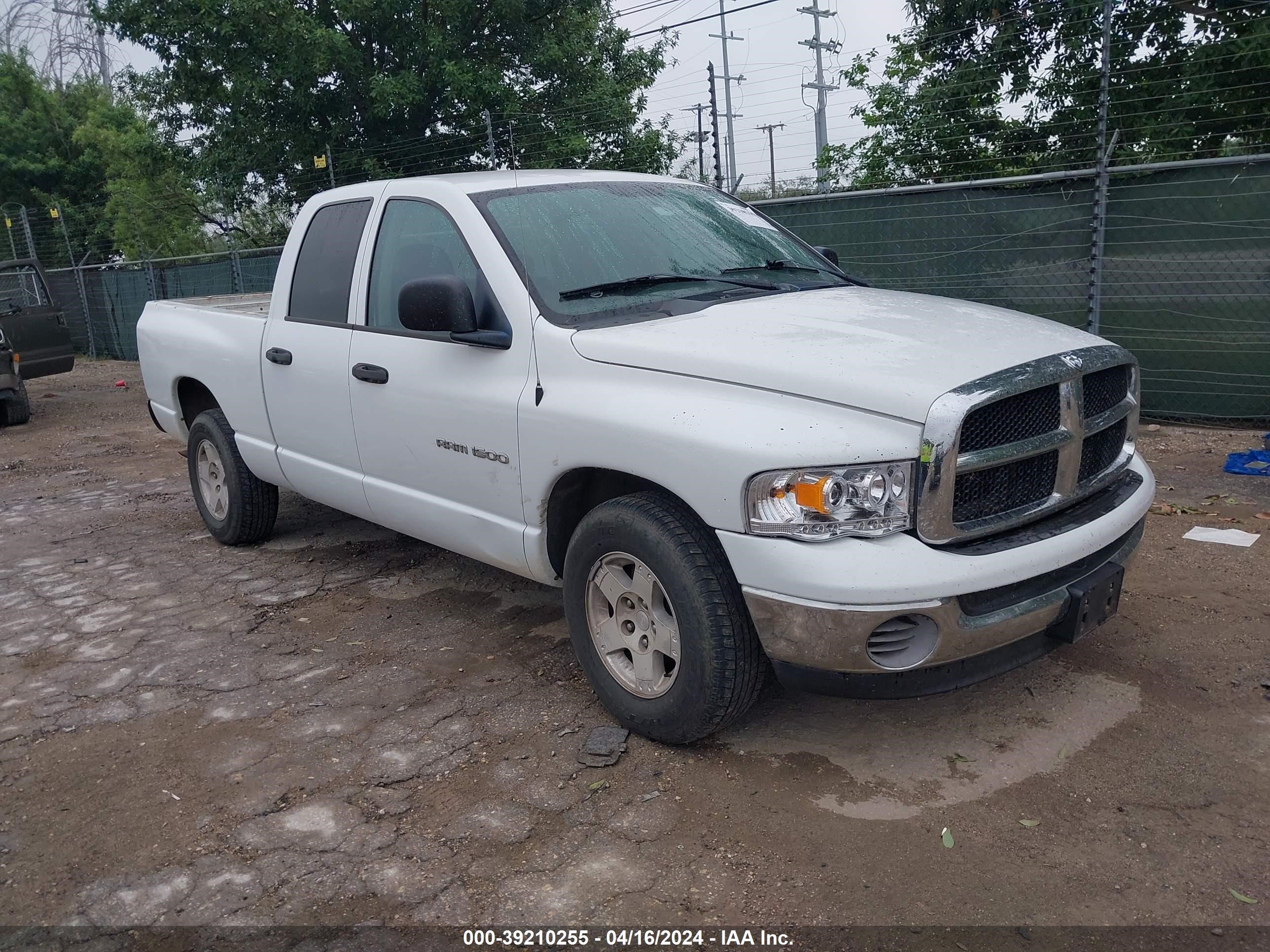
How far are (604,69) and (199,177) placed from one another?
7340mm

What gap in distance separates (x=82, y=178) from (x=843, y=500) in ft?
94.6

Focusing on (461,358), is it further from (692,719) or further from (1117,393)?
(1117,393)

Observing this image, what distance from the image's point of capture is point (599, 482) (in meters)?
3.77

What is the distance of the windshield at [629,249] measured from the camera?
3.91m

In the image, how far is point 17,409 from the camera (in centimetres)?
1209

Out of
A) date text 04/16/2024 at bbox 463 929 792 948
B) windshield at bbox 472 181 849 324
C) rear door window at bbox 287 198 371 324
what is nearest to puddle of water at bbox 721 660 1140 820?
date text 04/16/2024 at bbox 463 929 792 948

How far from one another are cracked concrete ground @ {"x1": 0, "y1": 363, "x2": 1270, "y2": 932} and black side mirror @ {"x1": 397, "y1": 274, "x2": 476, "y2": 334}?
1414mm

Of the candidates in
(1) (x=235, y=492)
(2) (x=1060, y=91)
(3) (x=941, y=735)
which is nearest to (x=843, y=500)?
(3) (x=941, y=735)

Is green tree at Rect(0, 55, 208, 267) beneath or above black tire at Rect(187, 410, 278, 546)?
above

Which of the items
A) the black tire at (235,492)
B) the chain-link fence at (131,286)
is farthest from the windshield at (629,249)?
the chain-link fence at (131,286)

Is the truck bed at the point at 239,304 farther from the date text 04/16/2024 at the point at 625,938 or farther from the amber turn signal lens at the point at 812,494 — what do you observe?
the date text 04/16/2024 at the point at 625,938

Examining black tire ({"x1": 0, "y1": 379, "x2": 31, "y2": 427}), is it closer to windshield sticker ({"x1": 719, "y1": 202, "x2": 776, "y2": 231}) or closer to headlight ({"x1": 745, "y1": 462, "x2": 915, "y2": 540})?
windshield sticker ({"x1": 719, "y1": 202, "x2": 776, "y2": 231})

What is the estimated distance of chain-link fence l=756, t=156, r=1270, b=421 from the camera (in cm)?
736

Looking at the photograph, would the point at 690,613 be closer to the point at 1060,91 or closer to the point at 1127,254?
the point at 1127,254
